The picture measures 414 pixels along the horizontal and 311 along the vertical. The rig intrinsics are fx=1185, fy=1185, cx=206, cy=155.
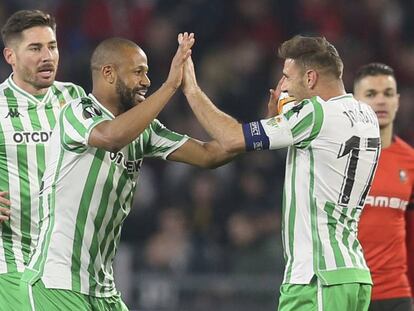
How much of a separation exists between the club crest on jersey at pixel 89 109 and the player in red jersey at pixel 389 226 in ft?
6.60

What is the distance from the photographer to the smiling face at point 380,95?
7.25 meters

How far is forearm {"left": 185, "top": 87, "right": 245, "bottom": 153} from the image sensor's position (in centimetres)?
564

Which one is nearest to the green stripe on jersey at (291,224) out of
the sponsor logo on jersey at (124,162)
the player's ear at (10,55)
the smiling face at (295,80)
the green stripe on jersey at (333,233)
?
the green stripe on jersey at (333,233)

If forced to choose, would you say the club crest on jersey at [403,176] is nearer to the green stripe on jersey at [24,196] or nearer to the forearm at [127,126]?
the forearm at [127,126]

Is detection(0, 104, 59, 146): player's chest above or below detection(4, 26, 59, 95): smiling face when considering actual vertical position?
below

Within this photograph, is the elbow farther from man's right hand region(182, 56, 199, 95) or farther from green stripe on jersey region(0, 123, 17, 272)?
green stripe on jersey region(0, 123, 17, 272)

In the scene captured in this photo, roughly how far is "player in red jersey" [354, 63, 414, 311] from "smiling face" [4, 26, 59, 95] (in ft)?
6.68

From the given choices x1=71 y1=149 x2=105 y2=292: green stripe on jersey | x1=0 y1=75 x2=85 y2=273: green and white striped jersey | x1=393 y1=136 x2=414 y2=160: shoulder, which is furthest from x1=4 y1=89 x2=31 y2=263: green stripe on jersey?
x1=393 y1=136 x2=414 y2=160: shoulder

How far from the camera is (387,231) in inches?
277

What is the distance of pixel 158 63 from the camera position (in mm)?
12930

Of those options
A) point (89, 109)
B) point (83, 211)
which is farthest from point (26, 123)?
point (83, 211)

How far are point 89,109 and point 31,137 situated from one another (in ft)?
2.42

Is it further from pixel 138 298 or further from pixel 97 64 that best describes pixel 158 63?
pixel 97 64

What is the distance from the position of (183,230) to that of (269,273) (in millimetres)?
1237
